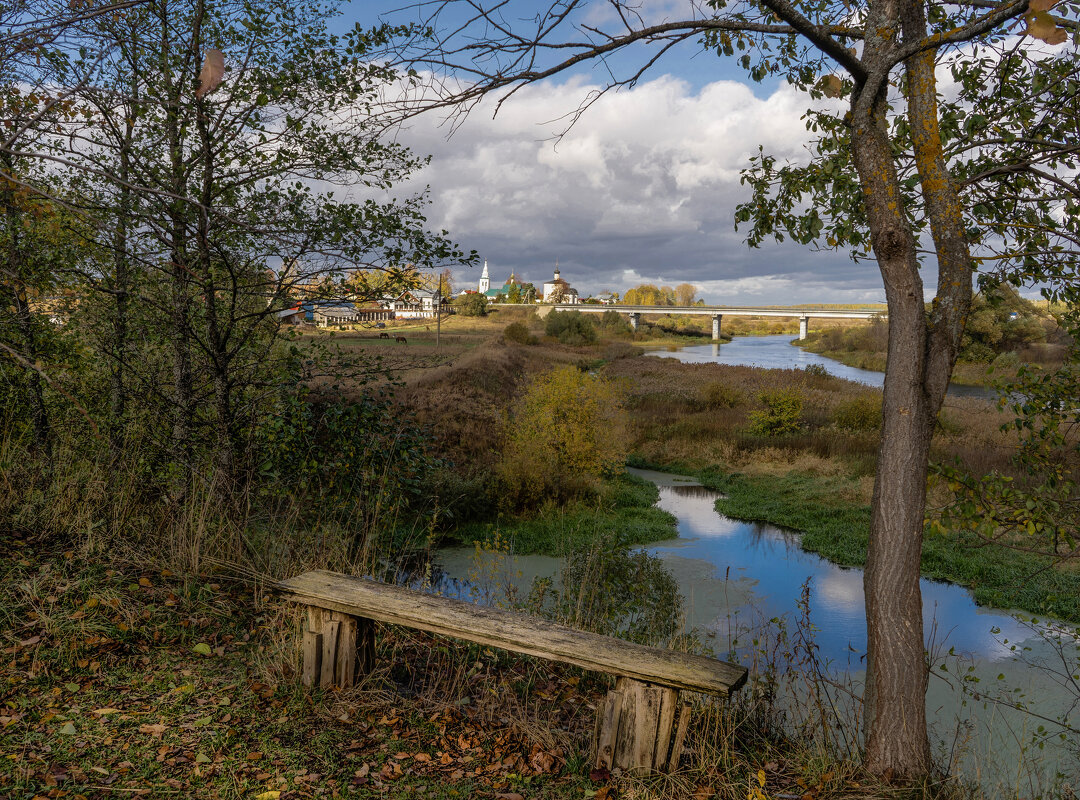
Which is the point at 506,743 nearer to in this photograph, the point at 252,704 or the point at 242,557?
the point at 252,704

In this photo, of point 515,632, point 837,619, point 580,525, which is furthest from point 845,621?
point 515,632

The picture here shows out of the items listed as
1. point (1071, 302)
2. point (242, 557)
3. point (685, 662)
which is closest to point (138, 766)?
point (242, 557)

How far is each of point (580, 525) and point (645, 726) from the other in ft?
33.6

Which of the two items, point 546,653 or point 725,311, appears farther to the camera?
point 725,311

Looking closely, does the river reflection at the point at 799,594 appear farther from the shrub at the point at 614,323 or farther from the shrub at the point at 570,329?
the shrub at the point at 614,323

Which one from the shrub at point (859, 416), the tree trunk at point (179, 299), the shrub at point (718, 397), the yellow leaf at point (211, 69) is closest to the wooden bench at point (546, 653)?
the tree trunk at point (179, 299)

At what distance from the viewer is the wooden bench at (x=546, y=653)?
3049mm

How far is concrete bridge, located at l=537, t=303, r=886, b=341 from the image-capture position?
71.5 metres

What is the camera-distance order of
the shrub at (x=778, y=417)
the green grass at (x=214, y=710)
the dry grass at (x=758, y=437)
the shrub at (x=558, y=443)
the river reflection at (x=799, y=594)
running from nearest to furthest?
1. the green grass at (x=214, y=710)
2. the river reflection at (x=799, y=594)
3. the shrub at (x=558, y=443)
4. the dry grass at (x=758, y=437)
5. the shrub at (x=778, y=417)

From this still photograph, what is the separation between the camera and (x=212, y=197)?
5.26m

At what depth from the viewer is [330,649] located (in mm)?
3711

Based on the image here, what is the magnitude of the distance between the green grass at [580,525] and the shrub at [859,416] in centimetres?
1002

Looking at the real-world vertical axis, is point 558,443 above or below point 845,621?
above

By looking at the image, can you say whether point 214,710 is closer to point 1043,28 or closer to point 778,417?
point 1043,28
